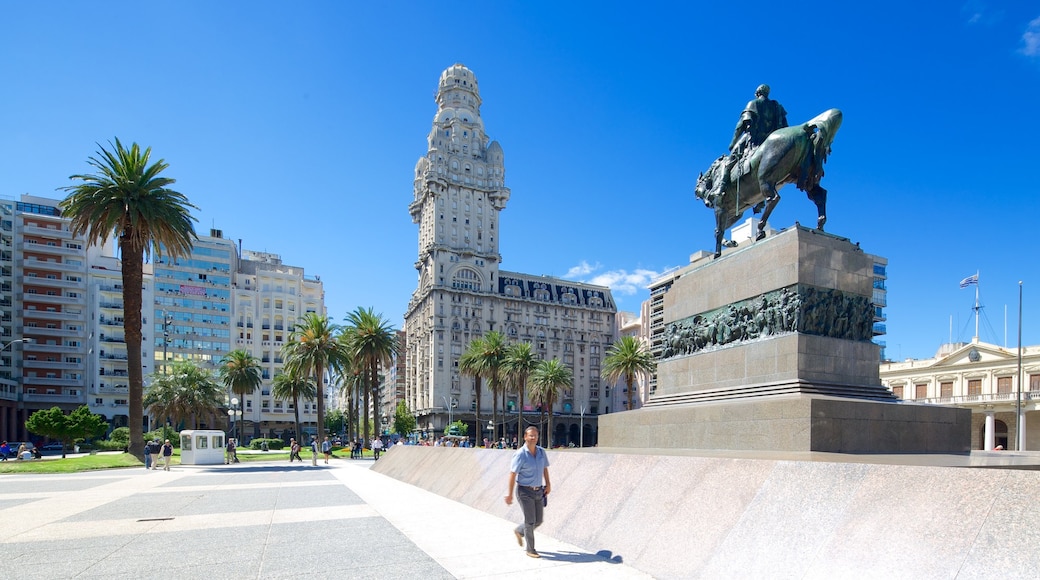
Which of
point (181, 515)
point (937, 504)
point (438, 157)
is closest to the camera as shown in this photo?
point (937, 504)

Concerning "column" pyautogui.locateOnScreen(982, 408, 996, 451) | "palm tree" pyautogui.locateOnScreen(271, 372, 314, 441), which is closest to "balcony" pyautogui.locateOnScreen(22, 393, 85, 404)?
"palm tree" pyautogui.locateOnScreen(271, 372, 314, 441)

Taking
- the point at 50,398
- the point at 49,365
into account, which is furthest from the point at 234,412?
the point at 49,365

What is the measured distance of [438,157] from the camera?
111m

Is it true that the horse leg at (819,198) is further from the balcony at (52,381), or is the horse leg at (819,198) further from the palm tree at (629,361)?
the balcony at (52,381)

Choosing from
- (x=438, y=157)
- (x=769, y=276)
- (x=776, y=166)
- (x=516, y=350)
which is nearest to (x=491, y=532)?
(x=769, y=276)

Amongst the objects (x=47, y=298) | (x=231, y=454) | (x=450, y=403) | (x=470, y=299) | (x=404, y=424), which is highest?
(x=470, y=299)

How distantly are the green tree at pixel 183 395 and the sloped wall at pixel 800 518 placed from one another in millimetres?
63858

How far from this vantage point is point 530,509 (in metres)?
7.97

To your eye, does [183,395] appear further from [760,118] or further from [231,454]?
[760,118]

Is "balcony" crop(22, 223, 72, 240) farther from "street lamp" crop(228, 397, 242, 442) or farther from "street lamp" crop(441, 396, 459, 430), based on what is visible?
"street lamp" crop(441, 396, 459, 430)

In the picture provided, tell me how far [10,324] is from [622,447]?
94557mm

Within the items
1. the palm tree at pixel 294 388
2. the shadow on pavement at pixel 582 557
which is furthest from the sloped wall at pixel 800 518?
the palm tree at pixel 294 388

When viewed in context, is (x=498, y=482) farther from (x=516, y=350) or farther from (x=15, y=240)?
(x=15, y=240)

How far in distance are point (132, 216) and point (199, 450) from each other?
13.8 m
